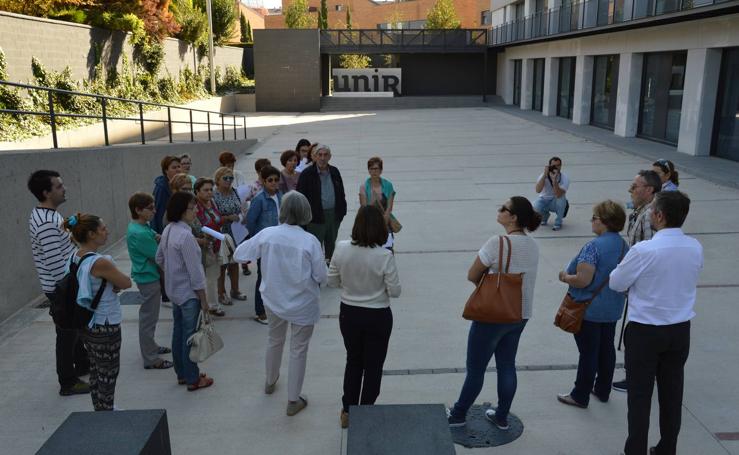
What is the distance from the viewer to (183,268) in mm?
4754

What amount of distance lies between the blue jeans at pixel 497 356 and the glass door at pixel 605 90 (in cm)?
2140

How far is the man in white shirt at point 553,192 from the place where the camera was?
9.77 metres

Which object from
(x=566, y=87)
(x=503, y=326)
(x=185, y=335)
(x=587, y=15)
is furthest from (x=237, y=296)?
(x=566, y=87)

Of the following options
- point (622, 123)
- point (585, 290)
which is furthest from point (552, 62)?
point (585, 290)

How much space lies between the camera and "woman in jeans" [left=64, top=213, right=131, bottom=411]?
4.08m

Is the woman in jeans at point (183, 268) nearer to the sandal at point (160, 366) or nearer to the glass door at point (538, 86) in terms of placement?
the sandal at point (160, 366)

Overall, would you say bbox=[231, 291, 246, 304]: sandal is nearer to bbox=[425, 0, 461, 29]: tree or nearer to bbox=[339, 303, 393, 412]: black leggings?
bbox=[339, 303, 393, 412]: black leggings

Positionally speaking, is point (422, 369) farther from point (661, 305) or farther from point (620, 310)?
point (661, 305)

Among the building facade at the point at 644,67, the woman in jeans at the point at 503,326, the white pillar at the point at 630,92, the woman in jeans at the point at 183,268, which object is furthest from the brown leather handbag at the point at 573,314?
the white pillar at the point at 630,92

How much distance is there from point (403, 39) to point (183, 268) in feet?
120

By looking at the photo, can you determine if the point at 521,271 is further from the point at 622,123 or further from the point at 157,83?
the point at 157,83

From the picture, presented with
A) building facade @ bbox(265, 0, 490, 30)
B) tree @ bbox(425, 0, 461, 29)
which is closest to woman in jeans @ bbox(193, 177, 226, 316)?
tree @ bbox(425, 0, 461, 29)

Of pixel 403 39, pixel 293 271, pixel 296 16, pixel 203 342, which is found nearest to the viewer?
pixel 293 271

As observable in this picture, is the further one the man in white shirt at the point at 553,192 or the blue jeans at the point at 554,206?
the blue jeans at the point at 554,206
